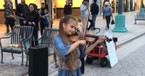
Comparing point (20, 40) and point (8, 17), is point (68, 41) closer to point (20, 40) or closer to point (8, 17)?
point (20, 40)

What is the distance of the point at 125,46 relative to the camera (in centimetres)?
1244

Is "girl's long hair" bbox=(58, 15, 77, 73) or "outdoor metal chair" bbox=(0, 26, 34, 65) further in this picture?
"outdoor metal chair" bbox=(0, 26, 34, 65)

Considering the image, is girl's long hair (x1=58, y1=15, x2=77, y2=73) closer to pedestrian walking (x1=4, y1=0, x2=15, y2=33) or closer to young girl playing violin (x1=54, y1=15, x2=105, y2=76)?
young girl playing violin (x1=54, y1=15, x2=105, y2=76)

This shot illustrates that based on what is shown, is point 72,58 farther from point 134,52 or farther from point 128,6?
point 128,6

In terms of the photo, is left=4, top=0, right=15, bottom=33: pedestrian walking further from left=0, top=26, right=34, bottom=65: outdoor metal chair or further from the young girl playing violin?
the young girl playing violin

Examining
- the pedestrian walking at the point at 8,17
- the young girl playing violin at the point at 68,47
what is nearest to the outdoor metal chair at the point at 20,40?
the young girl playing violin at the point at 68,47

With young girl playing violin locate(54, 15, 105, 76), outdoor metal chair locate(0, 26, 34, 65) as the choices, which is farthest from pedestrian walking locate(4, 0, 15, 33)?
young girl playing violin locate(54, 15, 105, 76)

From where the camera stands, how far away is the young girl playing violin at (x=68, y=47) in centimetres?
369

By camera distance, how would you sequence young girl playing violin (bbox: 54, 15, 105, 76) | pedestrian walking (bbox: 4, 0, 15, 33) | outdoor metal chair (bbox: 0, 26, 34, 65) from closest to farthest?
young girl playing violin (bbox: 54, 15, 105, 76) → outdoor metal chair (bbox: 0, 26, 34, 65) → pedestrian walking (bbox: 4, 0, 15, 33)

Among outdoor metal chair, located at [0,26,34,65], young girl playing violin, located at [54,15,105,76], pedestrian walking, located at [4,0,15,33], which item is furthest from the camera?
pedestrian walking, located at [4,0,15,33]

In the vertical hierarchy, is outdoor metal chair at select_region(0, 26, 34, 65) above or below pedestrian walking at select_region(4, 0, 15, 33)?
below

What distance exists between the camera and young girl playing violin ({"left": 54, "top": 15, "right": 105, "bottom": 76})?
12.1ft

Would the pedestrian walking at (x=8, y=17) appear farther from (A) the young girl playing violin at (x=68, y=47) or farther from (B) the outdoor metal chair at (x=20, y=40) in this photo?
(A) the young girl playing violin at (x=68, y=47)

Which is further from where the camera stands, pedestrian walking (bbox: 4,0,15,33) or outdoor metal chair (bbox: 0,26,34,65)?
pedestrian walking (bbox: 4,0,15,33)
